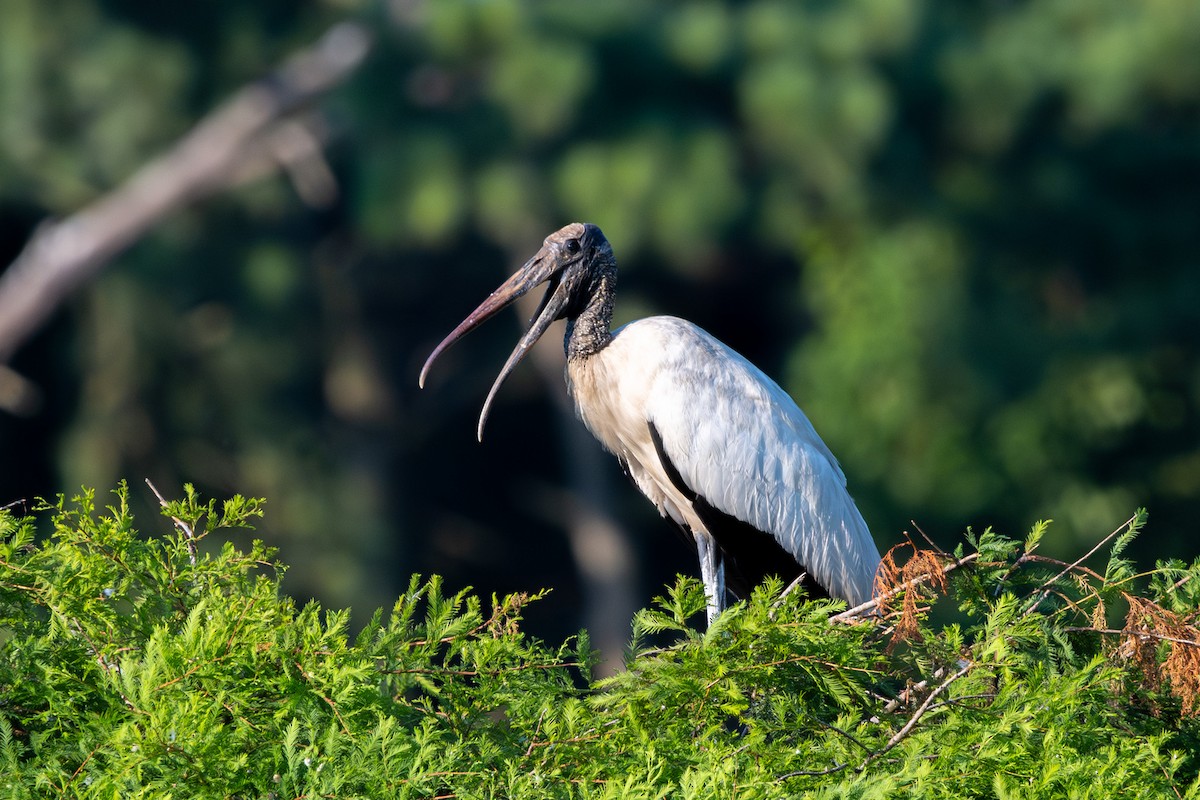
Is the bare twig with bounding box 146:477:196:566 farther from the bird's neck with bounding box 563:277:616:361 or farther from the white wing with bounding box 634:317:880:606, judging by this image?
the bird's neck with bounding box 563:277:616:361

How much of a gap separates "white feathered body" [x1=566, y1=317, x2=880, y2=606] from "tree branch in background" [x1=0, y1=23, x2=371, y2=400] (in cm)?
1355

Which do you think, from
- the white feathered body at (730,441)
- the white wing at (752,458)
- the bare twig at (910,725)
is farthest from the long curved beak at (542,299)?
the bare twig at (910,725)

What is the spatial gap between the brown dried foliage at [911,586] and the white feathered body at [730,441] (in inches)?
80.2

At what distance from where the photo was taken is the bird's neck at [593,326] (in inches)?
269

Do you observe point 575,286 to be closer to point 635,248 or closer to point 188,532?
point 188,532

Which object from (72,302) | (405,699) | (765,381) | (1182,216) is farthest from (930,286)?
(405,699)

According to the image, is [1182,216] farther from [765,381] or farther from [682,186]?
[765,381]

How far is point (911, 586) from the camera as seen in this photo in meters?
4.34

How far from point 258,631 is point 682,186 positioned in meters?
16.0

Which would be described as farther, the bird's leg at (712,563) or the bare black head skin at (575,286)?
the bare black head skin at (575,286)

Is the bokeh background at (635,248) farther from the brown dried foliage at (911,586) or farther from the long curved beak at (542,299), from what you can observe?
the brown dried foliage at (911,586)

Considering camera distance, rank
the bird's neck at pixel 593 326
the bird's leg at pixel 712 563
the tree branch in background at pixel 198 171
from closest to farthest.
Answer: the bird's leg at pixel 712 563, the bird's neck at pixel 593 326, the tree branch in background at pixel 198 171

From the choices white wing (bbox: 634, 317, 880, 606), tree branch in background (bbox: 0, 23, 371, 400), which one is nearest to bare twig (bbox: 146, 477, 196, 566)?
white wing (bbox: 634, 317, 880, 606)

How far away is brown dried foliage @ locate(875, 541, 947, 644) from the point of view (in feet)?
14.1
